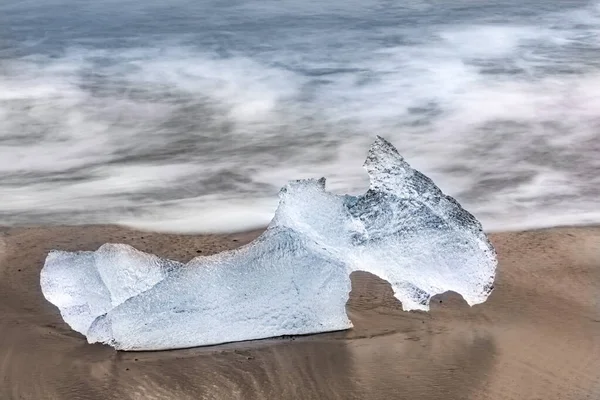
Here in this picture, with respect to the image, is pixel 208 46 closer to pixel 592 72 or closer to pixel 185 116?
pixel 185 116

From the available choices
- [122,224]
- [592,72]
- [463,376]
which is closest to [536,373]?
[463,376]

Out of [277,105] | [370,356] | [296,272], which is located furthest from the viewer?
[277,105]

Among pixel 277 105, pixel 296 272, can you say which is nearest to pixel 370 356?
pixel 296 272

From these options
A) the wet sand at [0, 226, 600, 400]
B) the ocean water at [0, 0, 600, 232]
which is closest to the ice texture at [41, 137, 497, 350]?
the wet sand at [0, 226, 600, 400]

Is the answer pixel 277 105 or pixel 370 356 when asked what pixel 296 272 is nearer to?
pixel 370 356

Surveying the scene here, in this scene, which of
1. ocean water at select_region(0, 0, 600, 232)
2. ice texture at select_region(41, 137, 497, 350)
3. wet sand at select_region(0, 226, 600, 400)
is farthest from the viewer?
ocean water at select_region(0, 0, 600, 232)

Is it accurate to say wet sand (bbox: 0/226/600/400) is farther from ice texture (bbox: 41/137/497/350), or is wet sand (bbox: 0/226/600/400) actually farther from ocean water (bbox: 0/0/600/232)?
ocean water (bbox: 0/0/600/232)
